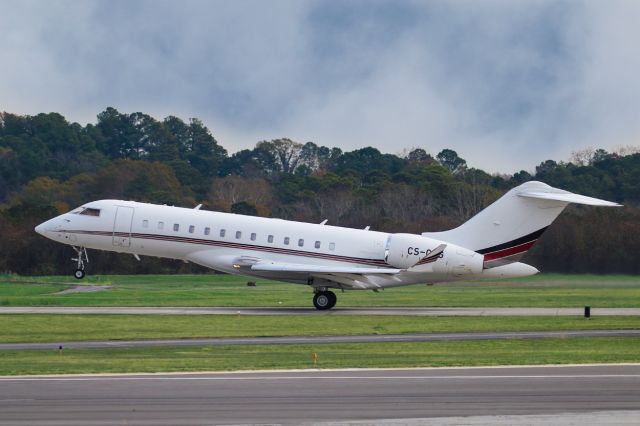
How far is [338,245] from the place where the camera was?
3794 centimetres

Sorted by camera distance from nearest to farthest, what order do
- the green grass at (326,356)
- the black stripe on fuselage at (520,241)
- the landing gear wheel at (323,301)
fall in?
the green grass at (326,356)
the black stripe on fuselage at (520,241)
the landing gear wheel at (323,301)

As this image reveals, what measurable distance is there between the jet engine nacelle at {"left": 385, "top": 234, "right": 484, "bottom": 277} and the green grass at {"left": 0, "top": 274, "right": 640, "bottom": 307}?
11.3 ft

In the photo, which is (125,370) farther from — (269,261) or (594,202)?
(594,202)

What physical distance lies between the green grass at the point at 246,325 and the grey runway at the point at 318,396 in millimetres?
8690

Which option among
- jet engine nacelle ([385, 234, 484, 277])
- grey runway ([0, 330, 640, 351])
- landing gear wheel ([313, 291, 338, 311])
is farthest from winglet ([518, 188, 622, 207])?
landing gear wheel ([313, 291, 338, 311])

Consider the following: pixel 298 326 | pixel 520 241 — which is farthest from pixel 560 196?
pixel 298 326

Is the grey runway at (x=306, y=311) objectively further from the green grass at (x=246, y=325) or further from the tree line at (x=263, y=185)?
the tree line at (x=263, y=185)

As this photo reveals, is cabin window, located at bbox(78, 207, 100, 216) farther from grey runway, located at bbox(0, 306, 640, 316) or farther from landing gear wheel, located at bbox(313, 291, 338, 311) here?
landing gear wheel, located at bbox(313, 291, 338, 311)

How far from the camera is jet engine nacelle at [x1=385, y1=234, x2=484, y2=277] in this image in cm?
3712

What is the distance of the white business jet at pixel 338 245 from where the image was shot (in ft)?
122

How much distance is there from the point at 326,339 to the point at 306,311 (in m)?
9.37

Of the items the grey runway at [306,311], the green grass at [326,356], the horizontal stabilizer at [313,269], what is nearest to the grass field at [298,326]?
the green grass at [326,356]

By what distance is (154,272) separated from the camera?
218 ft

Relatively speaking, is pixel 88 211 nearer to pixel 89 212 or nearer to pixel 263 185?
pixel 89 212
